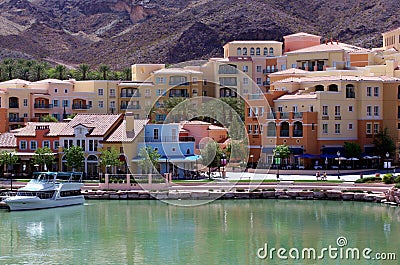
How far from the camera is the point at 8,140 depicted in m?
73.6

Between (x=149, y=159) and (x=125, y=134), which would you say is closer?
(x=149, y=159)

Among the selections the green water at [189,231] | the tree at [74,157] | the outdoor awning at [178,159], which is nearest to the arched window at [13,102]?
the tree at [74,157]

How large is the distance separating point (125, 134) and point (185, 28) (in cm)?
9046

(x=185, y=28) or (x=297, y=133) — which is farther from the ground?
(x=185, y=28)

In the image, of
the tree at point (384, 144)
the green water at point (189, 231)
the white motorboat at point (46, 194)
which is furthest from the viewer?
the tree at point (384, 144)

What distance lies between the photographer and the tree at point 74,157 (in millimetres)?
68375

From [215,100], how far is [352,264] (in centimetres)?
5253

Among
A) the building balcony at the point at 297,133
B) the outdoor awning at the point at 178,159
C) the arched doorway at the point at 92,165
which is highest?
the building balcony at the point at 297,133

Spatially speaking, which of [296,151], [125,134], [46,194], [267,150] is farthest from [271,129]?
[46,194]

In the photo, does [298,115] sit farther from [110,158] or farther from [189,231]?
[189,231]

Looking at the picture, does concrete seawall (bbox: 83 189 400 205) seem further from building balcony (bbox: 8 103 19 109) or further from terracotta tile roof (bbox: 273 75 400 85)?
building balcony (bbox: 8 103 19 109)

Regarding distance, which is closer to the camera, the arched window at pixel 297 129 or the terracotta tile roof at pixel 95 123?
the terracotta tile roof at pixel 95 123

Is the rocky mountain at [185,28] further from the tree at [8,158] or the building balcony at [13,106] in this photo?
the tree at [8,158]

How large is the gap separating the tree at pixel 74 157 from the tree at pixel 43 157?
1.53m
